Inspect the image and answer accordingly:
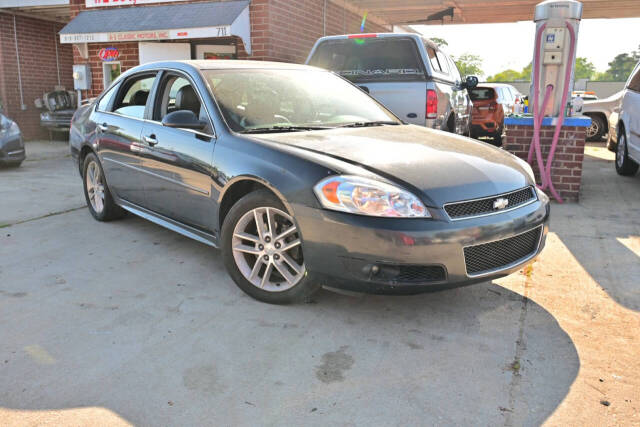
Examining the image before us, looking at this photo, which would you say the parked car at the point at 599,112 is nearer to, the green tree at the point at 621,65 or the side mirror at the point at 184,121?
the side mirror at the point at 184,121

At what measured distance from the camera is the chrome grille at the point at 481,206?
3164 mm

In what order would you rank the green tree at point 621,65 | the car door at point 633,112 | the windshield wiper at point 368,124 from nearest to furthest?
the windshield wiper at point 368,124 → the car door at point 633,112 → the green tree at point 621,65

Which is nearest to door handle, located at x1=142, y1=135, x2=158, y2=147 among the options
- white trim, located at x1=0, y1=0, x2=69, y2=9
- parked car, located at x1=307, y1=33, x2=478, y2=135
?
parked car, located at x1=307, y1=33, x2=478, y2=135

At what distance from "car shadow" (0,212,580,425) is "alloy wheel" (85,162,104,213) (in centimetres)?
167

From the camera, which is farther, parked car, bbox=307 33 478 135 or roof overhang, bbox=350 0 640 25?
roof overhang, bbox=350 0 640 25

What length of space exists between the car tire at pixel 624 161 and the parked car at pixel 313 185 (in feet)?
17.6

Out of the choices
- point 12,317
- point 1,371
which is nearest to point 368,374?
point 1,371

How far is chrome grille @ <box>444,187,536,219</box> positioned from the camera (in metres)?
3.16

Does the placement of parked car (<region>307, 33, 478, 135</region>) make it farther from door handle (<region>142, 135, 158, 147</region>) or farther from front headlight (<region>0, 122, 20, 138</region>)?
front headlight (<region>0, 122, 20, 138</region>)

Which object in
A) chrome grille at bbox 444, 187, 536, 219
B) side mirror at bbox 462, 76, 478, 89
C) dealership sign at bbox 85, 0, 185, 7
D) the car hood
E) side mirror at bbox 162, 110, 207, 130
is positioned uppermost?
dealership sign at bbox 85, 0, 185, 7

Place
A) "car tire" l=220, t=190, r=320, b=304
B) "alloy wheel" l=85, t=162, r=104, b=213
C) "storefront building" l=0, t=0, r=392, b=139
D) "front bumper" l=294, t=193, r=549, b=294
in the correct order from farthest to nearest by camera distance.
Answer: "storefront building" l=0, t=0, r=392, b=139 → "alloy wheel" l=85, t=162, r=104, b=213 → "car tire" l=220, t=190, r=320, b=304 → "front bumper" l=294, t=193, r=549, b=294

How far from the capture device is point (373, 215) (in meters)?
3.09

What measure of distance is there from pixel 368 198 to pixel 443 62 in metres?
6.14

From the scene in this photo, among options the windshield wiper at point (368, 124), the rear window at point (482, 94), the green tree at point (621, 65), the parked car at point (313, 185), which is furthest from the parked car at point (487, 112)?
the green tree at point (621, 65)
